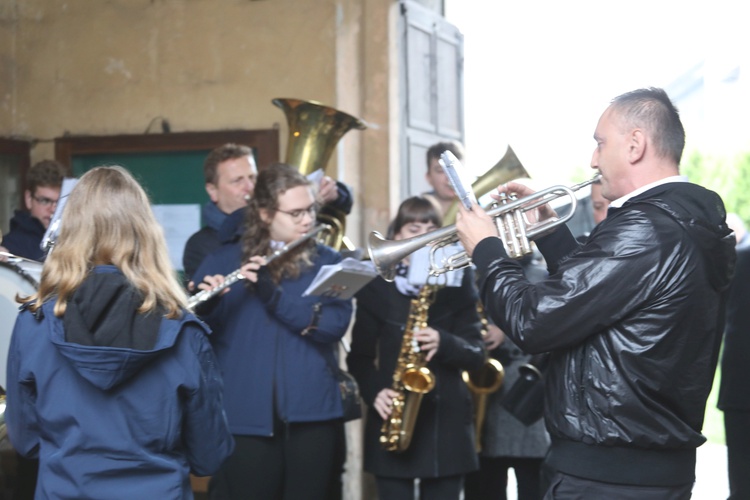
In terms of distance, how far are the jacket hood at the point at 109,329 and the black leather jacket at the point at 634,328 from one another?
93 cm

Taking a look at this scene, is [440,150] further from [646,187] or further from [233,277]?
[646,187]

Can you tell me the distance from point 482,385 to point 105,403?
2.62 m

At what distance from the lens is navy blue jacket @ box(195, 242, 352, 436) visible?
4.13 meters

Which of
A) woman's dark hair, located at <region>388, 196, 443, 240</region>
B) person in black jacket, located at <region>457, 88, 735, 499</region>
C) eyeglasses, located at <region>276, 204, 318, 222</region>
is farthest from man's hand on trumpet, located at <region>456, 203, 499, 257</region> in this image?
woman's dark hair, located at <region>388, 196, 443, 240</region>

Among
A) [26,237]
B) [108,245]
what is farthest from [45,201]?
[108,245]

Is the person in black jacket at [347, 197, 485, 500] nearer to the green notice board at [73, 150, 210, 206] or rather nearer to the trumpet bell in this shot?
the trumpet bell

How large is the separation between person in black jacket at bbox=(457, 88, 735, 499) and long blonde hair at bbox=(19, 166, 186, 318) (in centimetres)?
89

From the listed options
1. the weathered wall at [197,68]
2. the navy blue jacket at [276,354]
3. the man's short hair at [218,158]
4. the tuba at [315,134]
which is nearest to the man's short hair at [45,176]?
the man's short hair at [218,158]

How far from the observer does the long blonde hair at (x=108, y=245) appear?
9.14ft

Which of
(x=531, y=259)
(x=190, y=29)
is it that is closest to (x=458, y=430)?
(x=531, y=259)

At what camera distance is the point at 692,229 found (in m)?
2.77

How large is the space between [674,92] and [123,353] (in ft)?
84.3

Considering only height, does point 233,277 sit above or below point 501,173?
below

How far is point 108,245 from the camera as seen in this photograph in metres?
2.82
